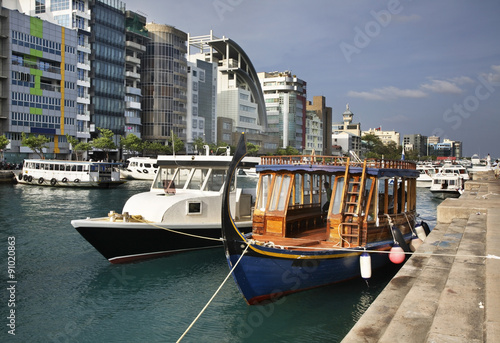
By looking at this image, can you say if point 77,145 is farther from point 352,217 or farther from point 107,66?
point 352,217

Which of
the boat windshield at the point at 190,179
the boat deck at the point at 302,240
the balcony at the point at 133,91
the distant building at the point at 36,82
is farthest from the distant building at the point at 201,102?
the boat deck at the point at 302,240

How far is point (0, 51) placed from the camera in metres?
63.7

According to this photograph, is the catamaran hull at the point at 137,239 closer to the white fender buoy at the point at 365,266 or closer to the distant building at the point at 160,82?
the white fender buoy at the point at 365,266

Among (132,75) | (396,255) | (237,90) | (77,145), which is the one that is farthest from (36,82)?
(396,255)

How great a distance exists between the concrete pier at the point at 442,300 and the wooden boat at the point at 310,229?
6.99 feet

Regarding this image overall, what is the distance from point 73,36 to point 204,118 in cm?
3625

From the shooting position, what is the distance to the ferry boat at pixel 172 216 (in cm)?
1552

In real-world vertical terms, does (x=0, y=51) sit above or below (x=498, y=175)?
above

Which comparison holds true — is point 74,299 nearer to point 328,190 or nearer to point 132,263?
point 132,263

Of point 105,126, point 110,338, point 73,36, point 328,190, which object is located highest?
point 73,36

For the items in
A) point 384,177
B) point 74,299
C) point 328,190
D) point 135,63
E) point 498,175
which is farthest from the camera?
point 135,63

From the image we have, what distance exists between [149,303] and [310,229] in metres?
6.84

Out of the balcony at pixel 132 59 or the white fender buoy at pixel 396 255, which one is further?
the balcony at pixel 132 59

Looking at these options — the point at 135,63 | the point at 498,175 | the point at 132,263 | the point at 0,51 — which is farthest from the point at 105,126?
the point at 132,263
